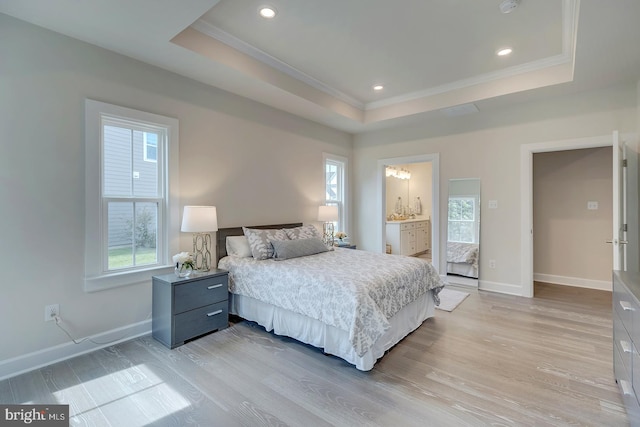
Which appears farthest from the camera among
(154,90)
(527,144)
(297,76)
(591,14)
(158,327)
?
(527,144)

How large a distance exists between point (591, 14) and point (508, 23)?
2.10 feet

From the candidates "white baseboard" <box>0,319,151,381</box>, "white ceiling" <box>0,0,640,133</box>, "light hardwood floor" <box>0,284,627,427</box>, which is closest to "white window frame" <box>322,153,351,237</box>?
"white ceiling" <box>0,0,640,133</box>

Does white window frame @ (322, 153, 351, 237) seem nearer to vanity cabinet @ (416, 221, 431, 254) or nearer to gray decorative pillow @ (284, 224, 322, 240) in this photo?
gray decorative pillow @ (284, 224, 322, 240)

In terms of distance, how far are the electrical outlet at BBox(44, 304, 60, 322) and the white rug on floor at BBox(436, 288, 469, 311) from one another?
382cm

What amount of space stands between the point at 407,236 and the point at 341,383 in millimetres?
5114

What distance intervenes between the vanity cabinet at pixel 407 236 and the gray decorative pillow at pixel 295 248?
321 cm

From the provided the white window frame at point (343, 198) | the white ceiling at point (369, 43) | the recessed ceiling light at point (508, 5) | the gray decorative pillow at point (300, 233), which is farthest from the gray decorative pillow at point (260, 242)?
the recessed ceiling light at point (508, 5)

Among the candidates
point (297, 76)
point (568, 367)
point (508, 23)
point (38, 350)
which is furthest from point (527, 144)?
point (38, 350)

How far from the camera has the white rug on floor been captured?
12.4 feet

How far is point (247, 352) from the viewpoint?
104 inches

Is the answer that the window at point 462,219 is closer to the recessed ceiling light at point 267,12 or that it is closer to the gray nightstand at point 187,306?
the gray nightstand at point 187,306

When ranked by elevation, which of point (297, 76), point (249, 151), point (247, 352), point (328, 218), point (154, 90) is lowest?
point (247, 352)

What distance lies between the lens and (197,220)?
10.0ft

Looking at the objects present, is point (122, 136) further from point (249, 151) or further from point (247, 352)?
point (247, 352)
